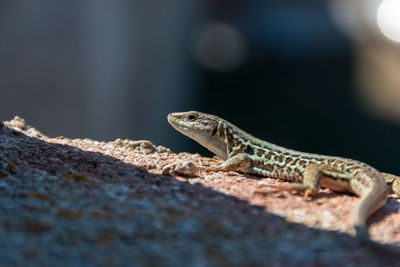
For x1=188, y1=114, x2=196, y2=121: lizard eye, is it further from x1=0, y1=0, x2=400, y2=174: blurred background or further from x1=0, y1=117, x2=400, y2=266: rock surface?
x1=0, y1=0, x2=400, y2=174: blurred background

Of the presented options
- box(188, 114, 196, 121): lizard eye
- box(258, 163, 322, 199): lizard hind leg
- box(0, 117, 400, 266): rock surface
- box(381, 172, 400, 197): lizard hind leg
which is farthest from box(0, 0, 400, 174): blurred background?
box(0, 117, 400, 266): rock surface

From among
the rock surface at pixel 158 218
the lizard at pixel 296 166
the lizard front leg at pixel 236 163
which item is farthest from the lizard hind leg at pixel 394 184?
the lizard front leg at pixel 236 163

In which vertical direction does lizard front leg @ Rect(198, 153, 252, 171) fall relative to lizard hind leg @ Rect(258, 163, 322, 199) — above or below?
below

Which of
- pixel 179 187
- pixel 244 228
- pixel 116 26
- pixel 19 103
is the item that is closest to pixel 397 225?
pixel 244 228

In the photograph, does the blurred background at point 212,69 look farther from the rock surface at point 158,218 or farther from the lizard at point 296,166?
the rock surface at point 158,218

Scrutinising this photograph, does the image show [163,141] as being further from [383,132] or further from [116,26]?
[383,132]

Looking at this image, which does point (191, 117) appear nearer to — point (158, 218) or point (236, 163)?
point (236, 163)

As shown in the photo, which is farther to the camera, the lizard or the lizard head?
the lizard head

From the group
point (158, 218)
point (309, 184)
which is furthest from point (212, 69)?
point (158, 218)
